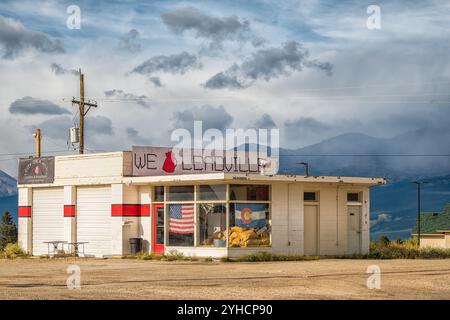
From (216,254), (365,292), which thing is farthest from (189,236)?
(365,292)

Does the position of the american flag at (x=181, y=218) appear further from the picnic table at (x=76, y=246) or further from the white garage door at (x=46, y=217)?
the white garage door at (x=46, y=217)

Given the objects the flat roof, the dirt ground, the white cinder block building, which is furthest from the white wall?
the dirt ground

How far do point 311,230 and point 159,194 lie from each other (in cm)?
649

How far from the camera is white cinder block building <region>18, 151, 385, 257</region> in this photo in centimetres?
3167

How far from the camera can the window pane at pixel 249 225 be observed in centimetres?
3147

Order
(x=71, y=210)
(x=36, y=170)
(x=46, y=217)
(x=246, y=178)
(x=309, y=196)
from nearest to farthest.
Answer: (x=246, y=178) → (x=309, y=196) → (x=71, y=210) → (x=46, y=217) → (x=36, y=170)

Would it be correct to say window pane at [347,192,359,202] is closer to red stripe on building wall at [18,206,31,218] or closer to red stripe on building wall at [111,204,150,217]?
red stripe on building wall at [111,204,150,217]

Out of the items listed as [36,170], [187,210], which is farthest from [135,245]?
[36,170]

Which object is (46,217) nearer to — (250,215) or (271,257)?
(250,215)

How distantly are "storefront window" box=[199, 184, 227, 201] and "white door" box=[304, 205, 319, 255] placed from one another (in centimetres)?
426

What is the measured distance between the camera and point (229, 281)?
21516mm

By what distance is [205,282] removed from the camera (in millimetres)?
21188

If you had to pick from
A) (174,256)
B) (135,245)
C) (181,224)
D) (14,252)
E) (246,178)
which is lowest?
(14,252)

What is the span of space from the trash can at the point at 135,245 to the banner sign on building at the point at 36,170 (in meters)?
6.01
